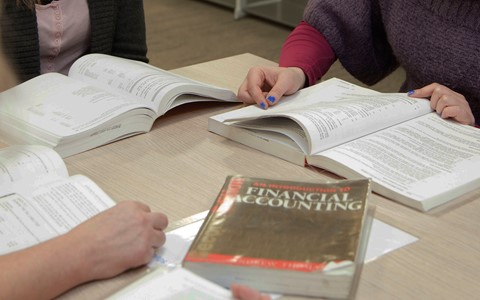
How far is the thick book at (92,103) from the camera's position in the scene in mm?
1090

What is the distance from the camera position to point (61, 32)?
1.49 meters

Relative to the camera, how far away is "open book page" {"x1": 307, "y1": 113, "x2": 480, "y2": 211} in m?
0.92

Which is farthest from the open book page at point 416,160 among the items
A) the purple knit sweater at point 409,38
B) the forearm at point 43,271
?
the forearm at point 43,271

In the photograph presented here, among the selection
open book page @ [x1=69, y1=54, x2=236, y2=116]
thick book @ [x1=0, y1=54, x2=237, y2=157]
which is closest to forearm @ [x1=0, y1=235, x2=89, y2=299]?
thick book @ [x1=0, y1=54, x2=237, y2=157]

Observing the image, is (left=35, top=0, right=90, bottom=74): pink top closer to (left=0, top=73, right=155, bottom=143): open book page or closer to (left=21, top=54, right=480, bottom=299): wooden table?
(left=0, top=73, right=155, bottom=143): open book page

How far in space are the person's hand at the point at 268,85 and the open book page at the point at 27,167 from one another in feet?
1.24

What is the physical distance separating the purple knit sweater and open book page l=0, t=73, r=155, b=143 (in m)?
0.51

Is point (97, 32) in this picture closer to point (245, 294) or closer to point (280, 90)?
point (280, 90)

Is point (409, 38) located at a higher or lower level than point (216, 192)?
higher

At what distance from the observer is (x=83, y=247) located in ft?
2.42

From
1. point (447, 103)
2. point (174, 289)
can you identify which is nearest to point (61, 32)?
point (447, 103)

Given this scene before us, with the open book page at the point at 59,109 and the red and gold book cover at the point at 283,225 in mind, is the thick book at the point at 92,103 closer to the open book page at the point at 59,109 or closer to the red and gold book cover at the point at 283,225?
the open book page at the point at 59,109

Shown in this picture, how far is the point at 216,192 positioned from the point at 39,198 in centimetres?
23

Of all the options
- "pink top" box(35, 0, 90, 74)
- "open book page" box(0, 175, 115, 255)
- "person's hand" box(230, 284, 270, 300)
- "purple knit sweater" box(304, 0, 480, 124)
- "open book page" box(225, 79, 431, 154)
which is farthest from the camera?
"pink top" box(35, 0, 90, 74)
